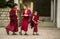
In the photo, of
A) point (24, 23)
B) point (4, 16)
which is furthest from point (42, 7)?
point (24, 23)

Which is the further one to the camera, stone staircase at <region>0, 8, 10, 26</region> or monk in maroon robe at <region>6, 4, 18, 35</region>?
stone staircase at <region>0, 8, 10, 26</region>

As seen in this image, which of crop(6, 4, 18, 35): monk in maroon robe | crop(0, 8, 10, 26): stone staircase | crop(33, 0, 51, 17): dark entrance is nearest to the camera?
crop(6, 4, 18, 35): monk in maroon robe

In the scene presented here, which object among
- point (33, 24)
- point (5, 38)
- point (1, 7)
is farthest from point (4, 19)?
point (5, 38)

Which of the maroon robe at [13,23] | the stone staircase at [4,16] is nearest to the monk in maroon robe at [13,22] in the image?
the maroon robe at [13,23]

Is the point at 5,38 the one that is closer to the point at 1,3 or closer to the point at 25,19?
the point at 25,19

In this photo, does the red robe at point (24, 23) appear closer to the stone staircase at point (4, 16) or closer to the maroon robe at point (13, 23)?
the maroon robe at point (13, 23)

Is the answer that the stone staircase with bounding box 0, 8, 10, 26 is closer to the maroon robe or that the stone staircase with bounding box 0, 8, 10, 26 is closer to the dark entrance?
the maroon robe

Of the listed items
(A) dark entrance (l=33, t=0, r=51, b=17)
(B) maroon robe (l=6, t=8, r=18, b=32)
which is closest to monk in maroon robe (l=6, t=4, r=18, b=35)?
(B) maroon robe (l=6, t=8, r=18, b=32)

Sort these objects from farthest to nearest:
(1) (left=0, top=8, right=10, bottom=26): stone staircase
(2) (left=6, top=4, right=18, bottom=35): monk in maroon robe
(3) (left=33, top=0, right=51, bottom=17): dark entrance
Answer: (3) (left=33, top=0, right=51, bottom=17): dark entrance
(1) (left=0, top=8, right=10, bottom=26): stone staircase
(2) (left=6, top=4, right=18, bottom=35): monk in maroon robe

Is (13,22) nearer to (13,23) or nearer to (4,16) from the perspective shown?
(13,23)

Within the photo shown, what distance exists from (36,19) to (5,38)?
2884mm

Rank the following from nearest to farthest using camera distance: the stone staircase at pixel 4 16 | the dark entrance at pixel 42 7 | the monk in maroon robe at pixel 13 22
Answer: the monk in maroon robe at pixel 13 22
the stone staircase at pixel 4 16
the dark entrance at pixel 42 7

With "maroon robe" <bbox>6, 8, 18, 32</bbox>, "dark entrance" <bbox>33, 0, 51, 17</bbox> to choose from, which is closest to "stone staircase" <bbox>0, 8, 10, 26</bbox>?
"maroon robe" <bbox>6, 8, 18, 32</bbox>

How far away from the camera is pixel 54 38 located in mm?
15273
